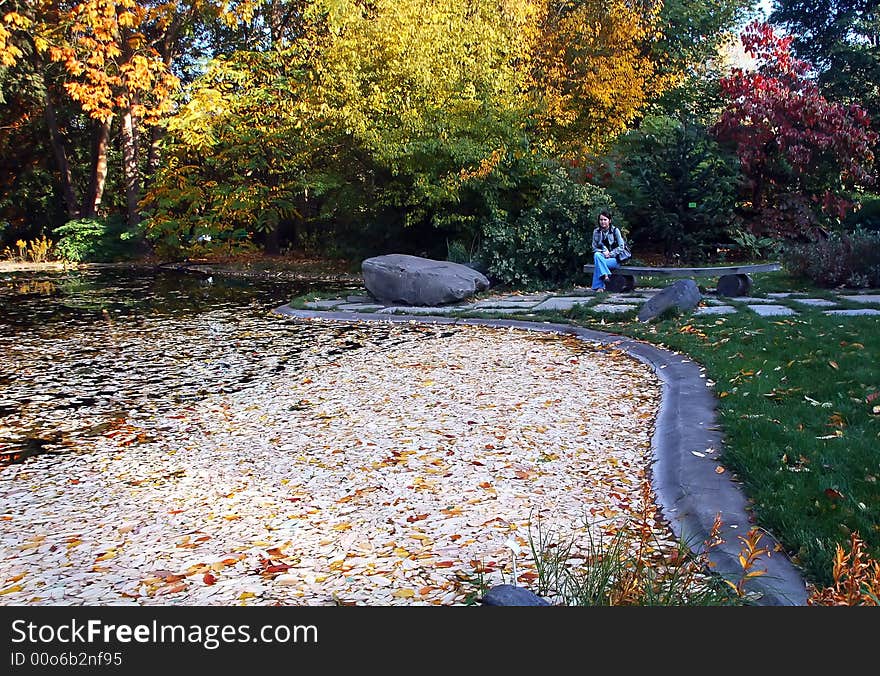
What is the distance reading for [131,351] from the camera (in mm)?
7988

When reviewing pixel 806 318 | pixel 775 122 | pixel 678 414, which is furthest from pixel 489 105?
pixel 678 414

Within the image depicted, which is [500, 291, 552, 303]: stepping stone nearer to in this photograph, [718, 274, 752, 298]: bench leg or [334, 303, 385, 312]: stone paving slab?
[334, 303, 385, 312]: stone paving slab

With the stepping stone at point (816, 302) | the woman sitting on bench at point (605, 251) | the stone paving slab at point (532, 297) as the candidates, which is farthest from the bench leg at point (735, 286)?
the stone paving slab at point (532, 297)

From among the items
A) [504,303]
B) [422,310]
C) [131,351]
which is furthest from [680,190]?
[131,351]

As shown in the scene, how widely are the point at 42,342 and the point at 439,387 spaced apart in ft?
17.3

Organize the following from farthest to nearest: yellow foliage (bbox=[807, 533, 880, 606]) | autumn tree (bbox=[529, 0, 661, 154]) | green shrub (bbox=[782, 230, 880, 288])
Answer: autumn tree (bbox=[529, 0, 661, 154])
green shrub (bbox=[782, 230, 880, 288])
yellow foliage (bbox=[807, 533, 880, 606])

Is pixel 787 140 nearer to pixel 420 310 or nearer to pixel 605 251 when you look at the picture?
pixel 605 251

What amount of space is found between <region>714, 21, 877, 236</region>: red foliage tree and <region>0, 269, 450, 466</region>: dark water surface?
880 centimetres

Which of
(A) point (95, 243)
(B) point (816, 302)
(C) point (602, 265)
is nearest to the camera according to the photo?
(B) point (816, 302)

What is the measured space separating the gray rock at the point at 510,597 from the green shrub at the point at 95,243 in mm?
23148

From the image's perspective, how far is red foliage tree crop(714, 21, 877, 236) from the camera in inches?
584

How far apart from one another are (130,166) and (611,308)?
19146 millimetres

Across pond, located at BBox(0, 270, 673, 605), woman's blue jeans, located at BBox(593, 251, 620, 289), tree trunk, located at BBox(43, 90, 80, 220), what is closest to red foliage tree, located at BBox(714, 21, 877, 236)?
woman's blue jeans, located at BBox(593, 251, 620, 289)

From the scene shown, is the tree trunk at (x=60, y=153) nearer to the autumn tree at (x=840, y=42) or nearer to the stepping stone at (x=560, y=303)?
the stepping stone at (x=560, y=303)
